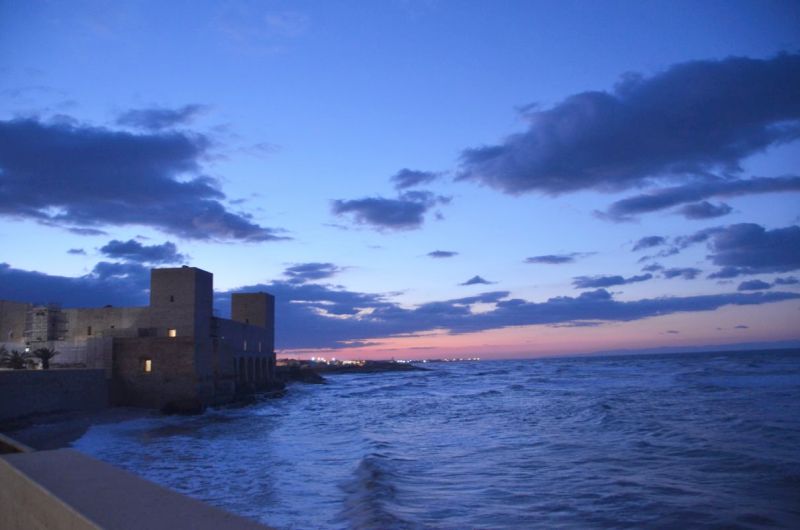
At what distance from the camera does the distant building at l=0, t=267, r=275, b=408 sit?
2711 centimetres

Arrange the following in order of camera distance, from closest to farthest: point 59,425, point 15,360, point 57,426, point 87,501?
point 87,501 < point 57,426 < point 59,425 < point 15,360

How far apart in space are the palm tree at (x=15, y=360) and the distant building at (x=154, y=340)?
1.21 meters

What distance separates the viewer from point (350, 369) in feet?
476

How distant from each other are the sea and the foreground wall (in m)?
2.47

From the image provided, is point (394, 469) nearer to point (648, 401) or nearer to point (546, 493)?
point (546, 493)

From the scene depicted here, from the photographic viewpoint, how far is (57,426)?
65.2 feet

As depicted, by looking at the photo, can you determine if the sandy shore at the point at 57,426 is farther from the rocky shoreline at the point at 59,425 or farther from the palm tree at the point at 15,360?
the palm tree at the point at 15,360

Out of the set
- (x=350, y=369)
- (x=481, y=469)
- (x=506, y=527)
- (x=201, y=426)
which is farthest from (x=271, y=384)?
(x=350, y=369)

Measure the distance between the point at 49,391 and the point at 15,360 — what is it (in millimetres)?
5609

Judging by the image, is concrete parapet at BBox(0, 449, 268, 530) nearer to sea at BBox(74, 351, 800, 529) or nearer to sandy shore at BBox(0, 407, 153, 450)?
sea at BBox(74, 351, 800, 529)

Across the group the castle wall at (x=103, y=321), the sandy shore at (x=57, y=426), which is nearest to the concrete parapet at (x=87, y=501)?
the sandy shore at (x=57, y=426)

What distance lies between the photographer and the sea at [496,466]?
8.94 metres

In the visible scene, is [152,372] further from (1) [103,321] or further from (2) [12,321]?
(2) [12,321]

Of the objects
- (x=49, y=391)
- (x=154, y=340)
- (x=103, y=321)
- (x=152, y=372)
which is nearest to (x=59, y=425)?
(x=49, y=391)
